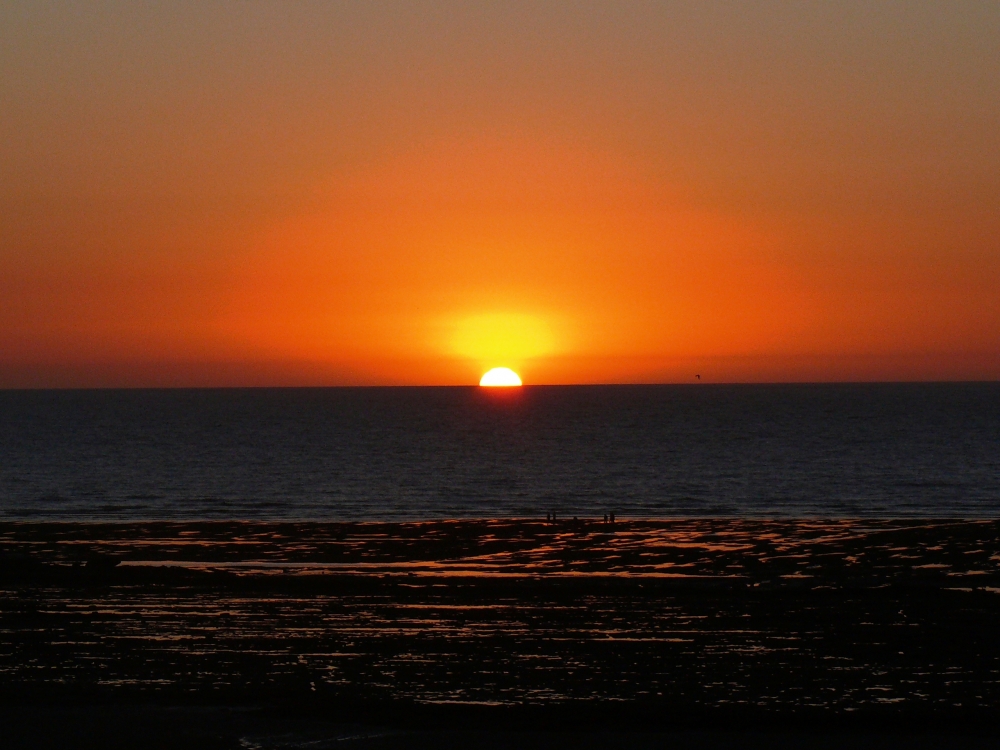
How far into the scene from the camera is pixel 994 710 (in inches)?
667

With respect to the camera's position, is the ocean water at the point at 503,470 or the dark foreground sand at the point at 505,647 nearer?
the dark foreground sand at the point at 505,647

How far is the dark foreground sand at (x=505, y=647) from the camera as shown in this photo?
1658cm

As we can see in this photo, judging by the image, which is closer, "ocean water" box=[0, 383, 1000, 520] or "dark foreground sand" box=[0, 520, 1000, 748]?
"dark foreground sand" box=[0, 520, 1000, 748]

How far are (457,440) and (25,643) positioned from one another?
10222cm

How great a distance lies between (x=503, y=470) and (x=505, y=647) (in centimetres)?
6364

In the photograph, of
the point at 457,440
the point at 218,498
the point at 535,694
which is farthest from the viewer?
the point at 457,440

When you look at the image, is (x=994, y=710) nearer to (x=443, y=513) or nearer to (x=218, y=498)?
(x=443, y=513)

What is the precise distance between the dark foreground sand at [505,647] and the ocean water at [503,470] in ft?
69.7

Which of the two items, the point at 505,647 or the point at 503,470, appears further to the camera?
the point at 503,470

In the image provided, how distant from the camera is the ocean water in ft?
195

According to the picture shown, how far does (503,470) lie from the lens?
8500 centimetres

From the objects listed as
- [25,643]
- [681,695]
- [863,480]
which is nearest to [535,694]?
[681,695]

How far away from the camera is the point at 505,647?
21391 millimetres

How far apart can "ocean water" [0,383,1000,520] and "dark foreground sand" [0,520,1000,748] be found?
21.3 metres
